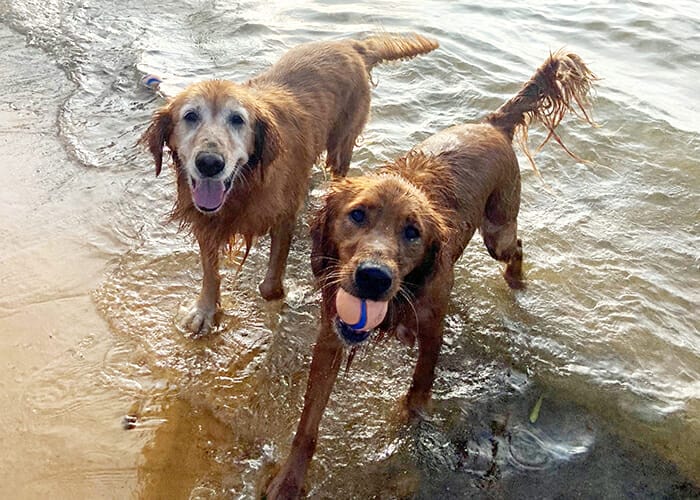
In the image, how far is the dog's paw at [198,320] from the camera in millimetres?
4273

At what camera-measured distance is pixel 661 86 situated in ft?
26.9

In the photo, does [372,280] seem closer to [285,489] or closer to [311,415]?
[311,415]

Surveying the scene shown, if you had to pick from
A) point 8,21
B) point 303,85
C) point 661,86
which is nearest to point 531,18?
point 661,86

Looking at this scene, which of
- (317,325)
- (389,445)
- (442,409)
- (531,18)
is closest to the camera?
(389,445)

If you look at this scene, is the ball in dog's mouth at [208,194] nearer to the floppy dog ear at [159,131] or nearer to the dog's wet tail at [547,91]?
the floppy dog ear at [159,131]

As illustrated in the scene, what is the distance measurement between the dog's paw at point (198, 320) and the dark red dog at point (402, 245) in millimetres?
1293

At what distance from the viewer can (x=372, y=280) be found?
2.68 m

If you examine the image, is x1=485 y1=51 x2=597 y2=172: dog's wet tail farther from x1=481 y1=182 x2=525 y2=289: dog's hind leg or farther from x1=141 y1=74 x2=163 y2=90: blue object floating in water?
x1=141 y1=74 x2=163 y2=90: blue object floating in water

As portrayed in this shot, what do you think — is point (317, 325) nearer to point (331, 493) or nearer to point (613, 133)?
point (331, 493)

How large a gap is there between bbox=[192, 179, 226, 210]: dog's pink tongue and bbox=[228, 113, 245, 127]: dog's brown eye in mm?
402

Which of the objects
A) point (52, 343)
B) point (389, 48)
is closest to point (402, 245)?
point (52, 343)

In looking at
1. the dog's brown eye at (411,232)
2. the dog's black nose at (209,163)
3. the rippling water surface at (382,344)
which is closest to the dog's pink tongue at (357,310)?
the dog's brown eye at (411,232)

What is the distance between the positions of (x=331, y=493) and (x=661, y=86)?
23.7 ft

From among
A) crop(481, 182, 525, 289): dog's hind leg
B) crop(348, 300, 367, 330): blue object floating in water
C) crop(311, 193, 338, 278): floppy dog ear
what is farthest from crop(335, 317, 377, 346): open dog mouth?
crop(481, 182, 525, 289): dog's hind leg
